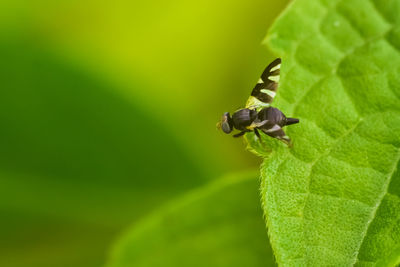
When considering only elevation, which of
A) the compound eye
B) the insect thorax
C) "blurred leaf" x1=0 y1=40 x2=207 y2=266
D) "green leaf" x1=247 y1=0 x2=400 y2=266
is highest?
"blurred leaf" x1=0 y1=40 x2=207 y2=266

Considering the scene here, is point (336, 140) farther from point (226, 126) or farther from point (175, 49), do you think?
point (175, 49)

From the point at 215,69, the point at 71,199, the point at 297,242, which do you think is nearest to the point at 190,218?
the point at 297,242

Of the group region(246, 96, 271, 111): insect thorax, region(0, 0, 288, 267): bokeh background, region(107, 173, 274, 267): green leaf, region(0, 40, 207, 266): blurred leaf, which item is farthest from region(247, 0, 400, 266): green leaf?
region(0, 40, 207, 266): blurred leaf

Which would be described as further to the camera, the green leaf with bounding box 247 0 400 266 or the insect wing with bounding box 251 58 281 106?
the insect wing with bounding box 251 58 281 106

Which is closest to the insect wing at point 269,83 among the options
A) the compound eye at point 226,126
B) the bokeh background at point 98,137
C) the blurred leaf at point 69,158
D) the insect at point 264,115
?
the insect at point 264,115

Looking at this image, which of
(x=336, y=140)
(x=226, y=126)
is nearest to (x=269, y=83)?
(x=336, y=140)

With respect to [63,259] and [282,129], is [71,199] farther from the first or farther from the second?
[282,129]

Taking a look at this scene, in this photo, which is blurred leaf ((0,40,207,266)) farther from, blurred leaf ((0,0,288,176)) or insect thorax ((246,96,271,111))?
insect thorax ((246,96,271,111))
